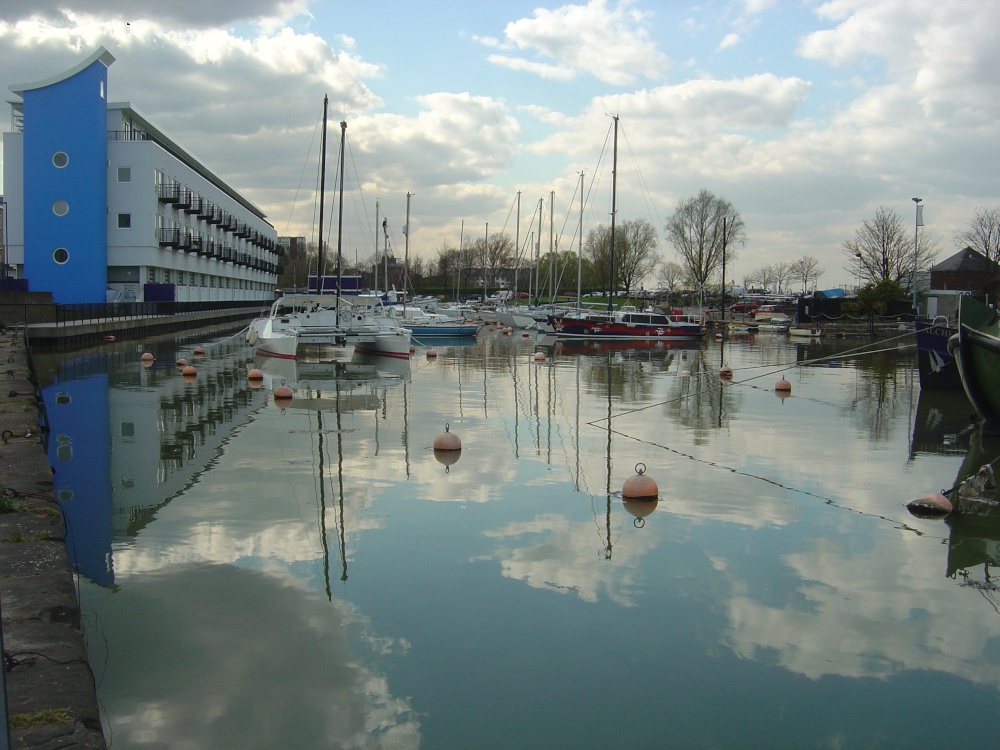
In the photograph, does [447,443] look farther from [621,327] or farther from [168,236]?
[168,236]

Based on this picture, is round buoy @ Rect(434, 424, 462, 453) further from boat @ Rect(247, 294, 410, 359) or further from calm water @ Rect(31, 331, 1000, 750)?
boat @ Rect(247, 294, 410, 359)

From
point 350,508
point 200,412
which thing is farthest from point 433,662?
point 200,412

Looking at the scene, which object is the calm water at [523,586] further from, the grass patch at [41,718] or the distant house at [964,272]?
the distant house at [964,272]

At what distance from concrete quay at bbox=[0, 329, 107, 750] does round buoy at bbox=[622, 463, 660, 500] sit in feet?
22.4

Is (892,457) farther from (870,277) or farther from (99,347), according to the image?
(870,277)

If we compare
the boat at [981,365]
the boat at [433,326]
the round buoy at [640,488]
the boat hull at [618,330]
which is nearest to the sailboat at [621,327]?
the boat hull at [618,330]

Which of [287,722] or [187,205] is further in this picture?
[187,205]

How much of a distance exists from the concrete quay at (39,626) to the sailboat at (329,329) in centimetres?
2047

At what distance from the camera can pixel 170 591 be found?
7.97 metres

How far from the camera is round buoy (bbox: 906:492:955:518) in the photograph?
11211 mm

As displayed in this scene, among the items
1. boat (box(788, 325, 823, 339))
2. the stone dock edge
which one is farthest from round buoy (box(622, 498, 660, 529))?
boat (box(788, 325, 823, 339))

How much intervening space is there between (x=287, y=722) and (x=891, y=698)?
4.30 m

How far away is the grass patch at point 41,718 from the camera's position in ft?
15.6

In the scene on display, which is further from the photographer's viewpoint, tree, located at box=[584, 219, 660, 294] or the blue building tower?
tree, located at box=[584, 219, 660, 294]
